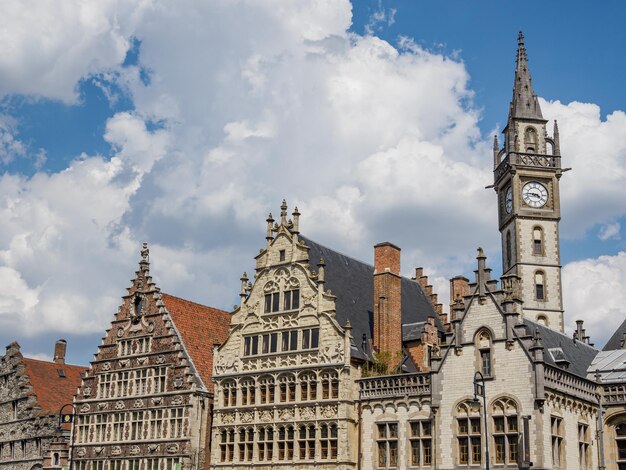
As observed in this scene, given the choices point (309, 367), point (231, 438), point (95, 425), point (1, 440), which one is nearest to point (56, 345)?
point (1, 440)

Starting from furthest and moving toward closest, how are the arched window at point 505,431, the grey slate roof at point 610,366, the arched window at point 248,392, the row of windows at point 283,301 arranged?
the arched window at point 248,392 → the row of windows at point 283,301 → the grey slate roof at point 610,366 → the arched window at point 505,431

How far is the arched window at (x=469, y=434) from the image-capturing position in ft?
144

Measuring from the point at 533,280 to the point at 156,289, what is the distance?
28026 millimetres

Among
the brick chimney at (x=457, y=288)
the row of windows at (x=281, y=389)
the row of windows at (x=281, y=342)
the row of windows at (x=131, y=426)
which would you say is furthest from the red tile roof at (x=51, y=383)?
the brick chimney at (x=457, y=288)

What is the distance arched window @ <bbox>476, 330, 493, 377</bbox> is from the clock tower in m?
22.8

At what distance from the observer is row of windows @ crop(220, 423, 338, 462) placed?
159 ft

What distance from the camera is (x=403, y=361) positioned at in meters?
51.5

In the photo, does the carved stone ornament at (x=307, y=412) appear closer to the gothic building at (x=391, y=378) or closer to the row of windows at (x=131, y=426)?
the gothic building at (x=391, y=378)

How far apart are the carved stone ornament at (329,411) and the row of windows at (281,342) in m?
3.40

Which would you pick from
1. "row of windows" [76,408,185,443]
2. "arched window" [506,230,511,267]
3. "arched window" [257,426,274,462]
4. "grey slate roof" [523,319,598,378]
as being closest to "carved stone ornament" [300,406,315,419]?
"arched window" [257,426,274,462]

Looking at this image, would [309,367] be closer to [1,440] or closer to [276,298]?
[276,298]

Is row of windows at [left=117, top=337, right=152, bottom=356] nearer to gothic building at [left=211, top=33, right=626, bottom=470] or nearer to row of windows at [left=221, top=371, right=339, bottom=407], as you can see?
gothic building at [left=211, top=33, right=626, bottom=470]

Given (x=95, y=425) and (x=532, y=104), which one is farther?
(x=532, y=104)

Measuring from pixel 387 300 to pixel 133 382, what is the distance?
1838cm
